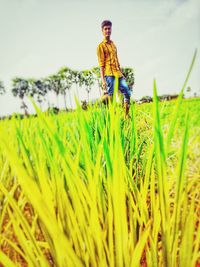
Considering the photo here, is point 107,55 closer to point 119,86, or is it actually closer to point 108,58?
point 108,58

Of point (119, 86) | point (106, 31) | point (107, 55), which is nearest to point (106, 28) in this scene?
point (106, 31)

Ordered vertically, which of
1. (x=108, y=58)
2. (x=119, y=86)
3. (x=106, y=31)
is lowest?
(x=119, y=86)


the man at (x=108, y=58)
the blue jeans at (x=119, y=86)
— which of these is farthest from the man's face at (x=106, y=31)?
the blue jeans at (x=119, y=86)

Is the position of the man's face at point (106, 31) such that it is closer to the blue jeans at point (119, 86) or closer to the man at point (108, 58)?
the man at point (108, 58)

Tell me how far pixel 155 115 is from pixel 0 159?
83 cm

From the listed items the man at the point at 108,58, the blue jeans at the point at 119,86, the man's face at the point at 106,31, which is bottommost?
the blue jeans at the point at 119,86

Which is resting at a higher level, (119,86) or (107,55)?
(107,55)

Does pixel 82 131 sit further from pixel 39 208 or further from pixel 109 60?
pixel 109 60

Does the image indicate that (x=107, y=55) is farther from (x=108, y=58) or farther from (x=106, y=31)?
(x=106, y=31)

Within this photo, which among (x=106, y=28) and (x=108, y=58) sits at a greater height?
(x=106, y=28)

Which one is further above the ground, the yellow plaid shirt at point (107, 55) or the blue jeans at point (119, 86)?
the yellow plaid shirt at point (107, 55)

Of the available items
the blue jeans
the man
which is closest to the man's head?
the man

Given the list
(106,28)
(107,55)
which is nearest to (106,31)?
(106,28)

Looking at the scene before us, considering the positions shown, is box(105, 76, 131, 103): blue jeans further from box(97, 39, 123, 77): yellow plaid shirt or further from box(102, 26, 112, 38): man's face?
box(102, 26, 112, 38): man's face
